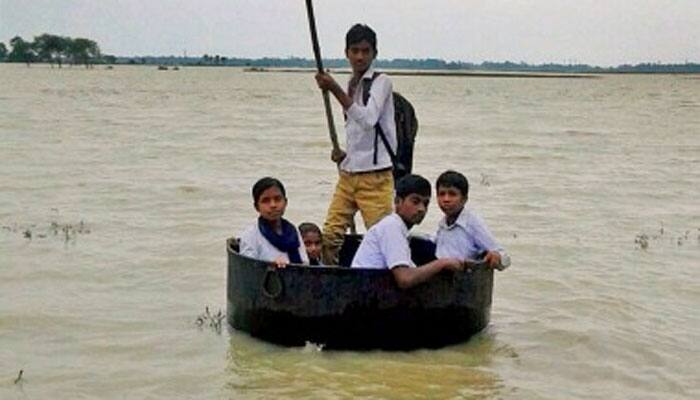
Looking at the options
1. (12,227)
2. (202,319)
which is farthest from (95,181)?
(202,319)

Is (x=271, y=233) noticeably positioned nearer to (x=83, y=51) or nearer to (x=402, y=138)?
(x=402, y=138)

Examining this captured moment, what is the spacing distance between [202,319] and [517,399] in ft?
7.41

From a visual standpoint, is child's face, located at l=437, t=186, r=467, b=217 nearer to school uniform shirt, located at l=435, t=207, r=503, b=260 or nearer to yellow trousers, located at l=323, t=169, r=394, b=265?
school uniform shirt, located at l=435, t=207, r=503, b=260

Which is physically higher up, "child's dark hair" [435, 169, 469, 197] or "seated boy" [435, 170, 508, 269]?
"child's dark hair" [435, 169, 469, 197]

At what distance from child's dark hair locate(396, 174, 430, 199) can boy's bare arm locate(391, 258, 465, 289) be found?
38cm

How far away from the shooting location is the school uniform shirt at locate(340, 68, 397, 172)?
20.8 ft

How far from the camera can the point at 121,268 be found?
8461 millimetres

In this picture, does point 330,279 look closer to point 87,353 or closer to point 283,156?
point 87,353

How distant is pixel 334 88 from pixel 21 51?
503ft

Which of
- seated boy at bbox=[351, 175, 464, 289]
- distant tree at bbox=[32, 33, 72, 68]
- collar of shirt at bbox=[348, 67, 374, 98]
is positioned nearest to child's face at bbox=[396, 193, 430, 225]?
seated boy at bbox=[351, 175, 464, 289]

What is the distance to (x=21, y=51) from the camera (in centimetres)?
15125

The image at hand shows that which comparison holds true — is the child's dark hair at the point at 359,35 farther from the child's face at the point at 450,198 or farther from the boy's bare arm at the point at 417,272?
the boy's bare arm at the point at 417,272

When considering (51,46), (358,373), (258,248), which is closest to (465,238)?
(358,373)

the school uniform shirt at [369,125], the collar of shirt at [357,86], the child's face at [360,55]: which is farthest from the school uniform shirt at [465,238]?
the child's face at [360,55]
